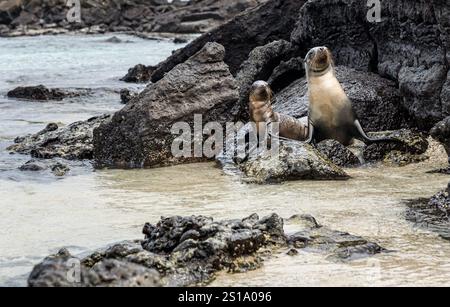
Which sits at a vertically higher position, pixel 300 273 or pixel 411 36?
pixel 411 36

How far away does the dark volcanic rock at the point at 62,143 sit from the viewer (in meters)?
8.45

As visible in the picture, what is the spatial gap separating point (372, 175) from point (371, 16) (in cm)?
337

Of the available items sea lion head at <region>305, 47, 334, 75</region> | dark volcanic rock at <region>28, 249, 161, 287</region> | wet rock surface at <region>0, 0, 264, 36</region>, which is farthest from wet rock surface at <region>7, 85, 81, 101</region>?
wet rock surface at <region>0, 0, 264, 36</region>

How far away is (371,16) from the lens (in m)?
9.73

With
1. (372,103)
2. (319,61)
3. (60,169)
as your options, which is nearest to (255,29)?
(372,103)

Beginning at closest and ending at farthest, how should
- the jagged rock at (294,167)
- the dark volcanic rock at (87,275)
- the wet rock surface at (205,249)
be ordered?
the dark volcanic rock at (87,275), the wet rock surface at (205,249), the jagged rock at (294,167)

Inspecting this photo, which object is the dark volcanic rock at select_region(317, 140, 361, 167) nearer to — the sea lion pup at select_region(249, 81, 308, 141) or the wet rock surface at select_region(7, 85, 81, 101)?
the sea lion pup at select_region(249, 81, 308, 141)

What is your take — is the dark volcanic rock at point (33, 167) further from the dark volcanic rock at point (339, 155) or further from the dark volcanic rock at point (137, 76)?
the dark volcanic rock at point (137, 76)

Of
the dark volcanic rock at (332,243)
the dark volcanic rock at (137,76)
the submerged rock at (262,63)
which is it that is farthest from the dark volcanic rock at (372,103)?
the dark volcanic rock at (137,76)

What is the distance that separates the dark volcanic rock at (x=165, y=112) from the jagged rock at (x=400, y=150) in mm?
1763

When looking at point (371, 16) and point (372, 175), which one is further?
point (371, 16)

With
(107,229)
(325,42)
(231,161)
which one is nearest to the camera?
(107,229)
